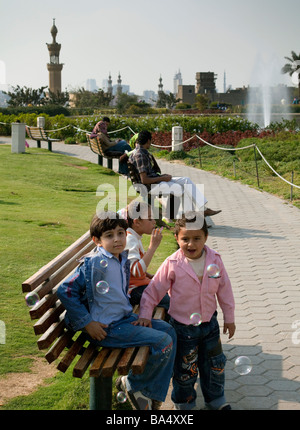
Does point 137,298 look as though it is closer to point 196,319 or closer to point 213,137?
point 196,319

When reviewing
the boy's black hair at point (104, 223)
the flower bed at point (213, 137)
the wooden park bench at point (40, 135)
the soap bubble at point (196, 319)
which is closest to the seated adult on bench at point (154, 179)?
the soap bubble at point (196, 319)

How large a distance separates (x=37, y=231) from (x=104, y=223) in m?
4.44

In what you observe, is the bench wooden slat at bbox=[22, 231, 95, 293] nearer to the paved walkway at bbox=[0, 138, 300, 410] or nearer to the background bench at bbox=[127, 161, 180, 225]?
the paved walkway at bbox=[0, 138, 300, 410]

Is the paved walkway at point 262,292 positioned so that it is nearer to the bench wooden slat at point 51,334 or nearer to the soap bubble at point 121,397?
the soap bubble at point 121,397

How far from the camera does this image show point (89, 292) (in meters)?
3.37

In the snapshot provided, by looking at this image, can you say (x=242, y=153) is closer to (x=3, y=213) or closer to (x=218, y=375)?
(x=3, y=213)

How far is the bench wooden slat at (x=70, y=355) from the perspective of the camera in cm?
320

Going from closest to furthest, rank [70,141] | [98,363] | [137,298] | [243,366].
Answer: [98,363], [243,366], [137,298], [70,141]

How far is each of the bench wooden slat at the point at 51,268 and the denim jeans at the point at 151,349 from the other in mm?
474

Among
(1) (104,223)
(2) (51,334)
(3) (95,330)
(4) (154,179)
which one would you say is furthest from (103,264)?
(4) (154,179)

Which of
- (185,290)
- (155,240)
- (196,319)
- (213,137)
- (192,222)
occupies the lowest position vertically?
(196,319)

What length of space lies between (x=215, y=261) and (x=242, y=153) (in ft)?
45.3

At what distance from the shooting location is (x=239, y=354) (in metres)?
4.64
